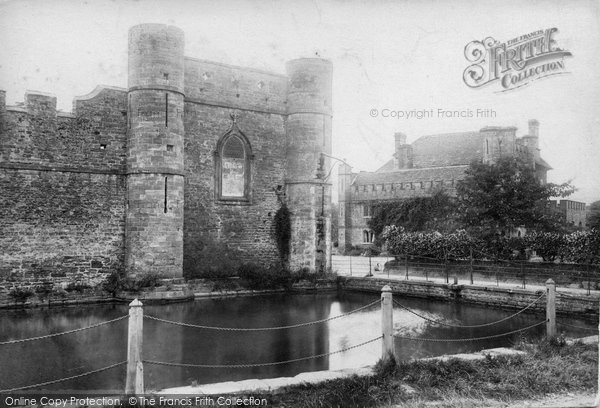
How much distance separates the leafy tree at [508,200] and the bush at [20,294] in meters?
15.4

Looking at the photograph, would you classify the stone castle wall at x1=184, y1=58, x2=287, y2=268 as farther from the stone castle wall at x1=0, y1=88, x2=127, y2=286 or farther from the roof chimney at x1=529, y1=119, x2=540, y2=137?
the roof chimney at x1=529, y1=119, x2=540, y2=137

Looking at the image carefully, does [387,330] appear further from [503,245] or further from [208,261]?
[503,245]

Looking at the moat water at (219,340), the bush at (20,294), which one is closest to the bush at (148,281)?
the moat water at (219,340)

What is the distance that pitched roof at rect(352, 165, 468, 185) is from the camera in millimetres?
34228

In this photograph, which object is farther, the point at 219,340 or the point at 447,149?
the point at 447,149

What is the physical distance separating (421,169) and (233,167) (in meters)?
20.5

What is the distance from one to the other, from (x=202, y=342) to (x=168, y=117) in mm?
8689

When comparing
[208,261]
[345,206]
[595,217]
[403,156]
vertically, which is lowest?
[208,261]

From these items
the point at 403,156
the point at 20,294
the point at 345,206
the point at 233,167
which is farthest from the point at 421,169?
the point at 20,294

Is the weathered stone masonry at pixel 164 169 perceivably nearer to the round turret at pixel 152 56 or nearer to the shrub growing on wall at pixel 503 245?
the round turret at pixel 152 56

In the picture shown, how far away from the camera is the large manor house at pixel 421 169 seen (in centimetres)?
3238

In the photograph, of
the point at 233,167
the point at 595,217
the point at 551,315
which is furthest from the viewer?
the point at 233,167

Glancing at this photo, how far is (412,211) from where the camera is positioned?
3397cm

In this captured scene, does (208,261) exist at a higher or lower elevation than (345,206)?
lower
